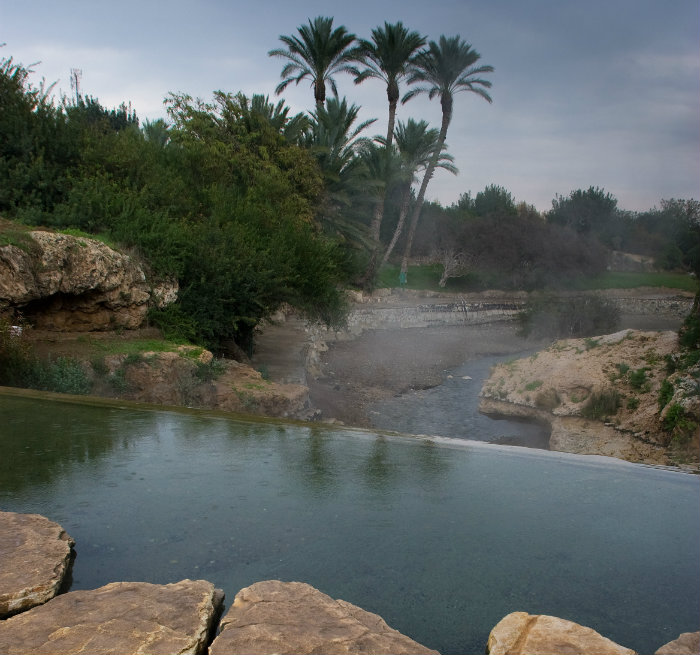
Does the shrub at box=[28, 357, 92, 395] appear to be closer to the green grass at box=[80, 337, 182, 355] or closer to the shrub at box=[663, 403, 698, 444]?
the green grass at box=[80, 337, 182, 355]

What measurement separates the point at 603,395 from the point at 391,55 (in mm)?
25556

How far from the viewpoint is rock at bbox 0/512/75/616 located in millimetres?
2395

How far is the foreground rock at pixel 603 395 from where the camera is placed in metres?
11.7

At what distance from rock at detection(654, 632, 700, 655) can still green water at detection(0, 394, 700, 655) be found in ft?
0.93

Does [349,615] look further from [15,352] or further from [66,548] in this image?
[15,352]

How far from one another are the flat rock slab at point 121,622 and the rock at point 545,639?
42.6 inches

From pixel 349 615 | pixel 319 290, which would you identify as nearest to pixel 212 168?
pixel 319 290

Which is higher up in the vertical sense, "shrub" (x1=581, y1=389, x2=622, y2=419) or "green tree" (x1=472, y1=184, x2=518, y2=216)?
"green tree" (x1=472, y1=184, x2=518, y2=216)

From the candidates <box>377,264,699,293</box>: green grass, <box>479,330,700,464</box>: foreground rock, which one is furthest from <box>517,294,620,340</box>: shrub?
<box>377,264,699,293</box>: green grass

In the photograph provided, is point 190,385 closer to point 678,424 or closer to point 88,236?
point 88,236

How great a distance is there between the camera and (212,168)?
19750 millimetres

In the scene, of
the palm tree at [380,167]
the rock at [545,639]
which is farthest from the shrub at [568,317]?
the rock at [545,639]

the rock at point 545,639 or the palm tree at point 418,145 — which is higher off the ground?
Result: the palm tree at point 418,145

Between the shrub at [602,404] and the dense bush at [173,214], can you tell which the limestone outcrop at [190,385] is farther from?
the shrub at [602,404]
